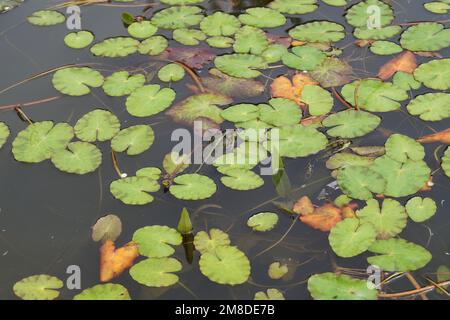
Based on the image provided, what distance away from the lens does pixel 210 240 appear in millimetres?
2936

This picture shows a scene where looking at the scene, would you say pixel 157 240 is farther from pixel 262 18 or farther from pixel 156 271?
pixel 262 18

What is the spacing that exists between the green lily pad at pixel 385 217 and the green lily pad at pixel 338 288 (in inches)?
11.6

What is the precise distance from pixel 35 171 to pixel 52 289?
82 centimetres

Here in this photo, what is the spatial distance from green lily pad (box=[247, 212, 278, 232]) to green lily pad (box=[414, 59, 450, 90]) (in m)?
1.45

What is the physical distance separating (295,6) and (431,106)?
1.36m

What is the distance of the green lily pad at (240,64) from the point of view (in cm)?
384

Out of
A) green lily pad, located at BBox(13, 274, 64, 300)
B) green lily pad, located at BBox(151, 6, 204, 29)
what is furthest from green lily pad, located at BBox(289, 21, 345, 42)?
green lily pad, located at BBox(13, 274, 64, 300)

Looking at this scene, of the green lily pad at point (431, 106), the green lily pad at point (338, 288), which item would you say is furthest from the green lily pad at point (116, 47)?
the green lily pad at point (338, 288)

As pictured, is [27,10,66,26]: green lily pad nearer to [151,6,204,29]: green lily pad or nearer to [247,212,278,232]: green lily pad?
[151,6,204,29]: green lily pad

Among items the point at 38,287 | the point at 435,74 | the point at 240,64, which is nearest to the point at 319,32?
the point at 240,64

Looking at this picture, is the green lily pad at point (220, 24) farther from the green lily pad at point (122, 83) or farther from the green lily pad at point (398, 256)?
the green lily pad at point (398, 256)

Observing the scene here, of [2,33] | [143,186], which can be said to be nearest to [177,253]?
[143,186]

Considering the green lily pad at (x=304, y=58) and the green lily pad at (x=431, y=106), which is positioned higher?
the green lily pad at (x=304, y=58)

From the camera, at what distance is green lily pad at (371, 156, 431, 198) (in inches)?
122
